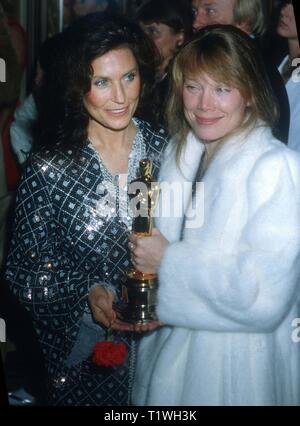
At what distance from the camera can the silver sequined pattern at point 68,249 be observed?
0.95 m

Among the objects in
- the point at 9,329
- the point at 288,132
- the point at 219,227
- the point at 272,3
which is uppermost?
the point at 272,3

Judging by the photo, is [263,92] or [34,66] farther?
[34,66]

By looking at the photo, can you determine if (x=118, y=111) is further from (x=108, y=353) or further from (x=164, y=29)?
(x=108, y=353)

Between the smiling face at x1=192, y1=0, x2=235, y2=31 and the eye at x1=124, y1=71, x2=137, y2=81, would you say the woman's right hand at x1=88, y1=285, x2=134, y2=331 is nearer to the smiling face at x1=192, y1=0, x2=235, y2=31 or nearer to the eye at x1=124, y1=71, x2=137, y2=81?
the eye at x1=124, y1=71, x2=137, y2=81

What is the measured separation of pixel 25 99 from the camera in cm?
104

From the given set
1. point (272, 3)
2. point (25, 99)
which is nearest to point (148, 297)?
point (25, 99)

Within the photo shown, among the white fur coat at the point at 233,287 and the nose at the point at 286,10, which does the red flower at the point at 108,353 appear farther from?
the nose at the point at 286,10

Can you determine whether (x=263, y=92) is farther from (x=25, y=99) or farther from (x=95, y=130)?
(x=25, y=99)

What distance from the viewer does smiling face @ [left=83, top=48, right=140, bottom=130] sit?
909 mm

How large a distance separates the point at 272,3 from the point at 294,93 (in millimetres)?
176

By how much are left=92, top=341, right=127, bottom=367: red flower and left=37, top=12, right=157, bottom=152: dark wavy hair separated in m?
0.36

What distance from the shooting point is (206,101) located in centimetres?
88

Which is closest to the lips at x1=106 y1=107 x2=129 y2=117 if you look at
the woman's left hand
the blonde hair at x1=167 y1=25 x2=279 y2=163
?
the blonde hair at x1=167 y1=25 x2=279 y2=163

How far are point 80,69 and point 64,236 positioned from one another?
29 cm
